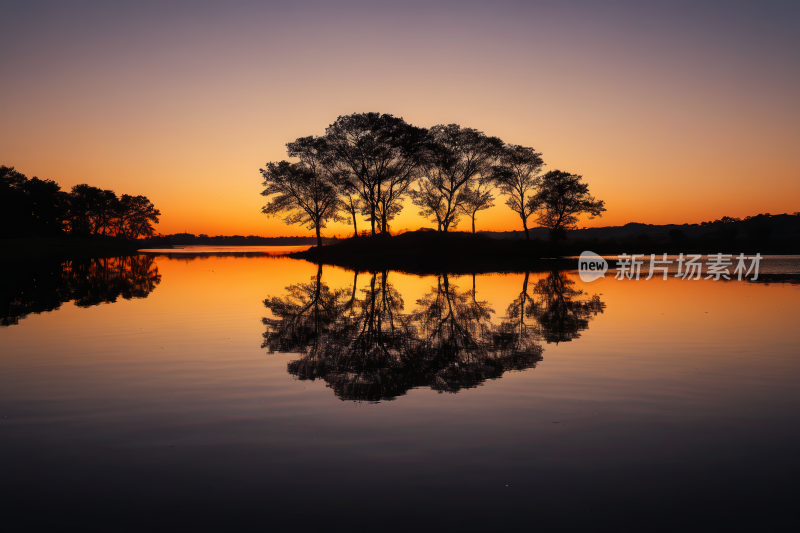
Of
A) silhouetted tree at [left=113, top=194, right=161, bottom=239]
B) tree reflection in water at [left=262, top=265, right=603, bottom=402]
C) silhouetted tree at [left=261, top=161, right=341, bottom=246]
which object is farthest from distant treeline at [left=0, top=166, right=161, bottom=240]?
tree reflection in water at [left=262, top=265, right=603, bottom=402]

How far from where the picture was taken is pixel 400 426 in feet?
24.5

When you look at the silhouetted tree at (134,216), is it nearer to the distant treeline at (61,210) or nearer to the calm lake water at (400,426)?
the distant treeline at (61,210)

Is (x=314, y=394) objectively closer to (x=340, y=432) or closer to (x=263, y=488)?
(x=340, y=432)

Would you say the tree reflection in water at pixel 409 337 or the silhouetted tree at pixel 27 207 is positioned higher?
the silhouetted tree at pixel 27 207

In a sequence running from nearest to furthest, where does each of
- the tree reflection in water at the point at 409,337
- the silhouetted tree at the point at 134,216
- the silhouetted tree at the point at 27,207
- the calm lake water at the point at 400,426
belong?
the calm lake water at the point at 400,426 → the tree reflection in water at the point at 409,337 → the silhouetted tree at the point at 27,207 → the silhouetted tree at the point at 134,216

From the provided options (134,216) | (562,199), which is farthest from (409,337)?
(134,216)

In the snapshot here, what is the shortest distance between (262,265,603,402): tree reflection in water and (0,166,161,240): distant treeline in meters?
106

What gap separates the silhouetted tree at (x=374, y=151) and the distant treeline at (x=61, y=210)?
233 ft

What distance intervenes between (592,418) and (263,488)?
204 inches

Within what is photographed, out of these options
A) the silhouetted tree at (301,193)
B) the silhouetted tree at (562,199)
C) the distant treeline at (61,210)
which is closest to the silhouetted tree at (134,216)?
the distant treeline at (61,210)

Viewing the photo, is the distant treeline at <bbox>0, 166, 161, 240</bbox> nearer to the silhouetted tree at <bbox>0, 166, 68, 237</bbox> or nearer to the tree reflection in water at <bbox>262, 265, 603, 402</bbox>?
the silhouetted tree at <bbox>0, 166, 68, 237</bbox>

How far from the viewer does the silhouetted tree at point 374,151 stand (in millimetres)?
72875

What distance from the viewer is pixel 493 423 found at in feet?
24.8

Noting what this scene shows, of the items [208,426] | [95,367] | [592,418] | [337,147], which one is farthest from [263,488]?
[337,147]
